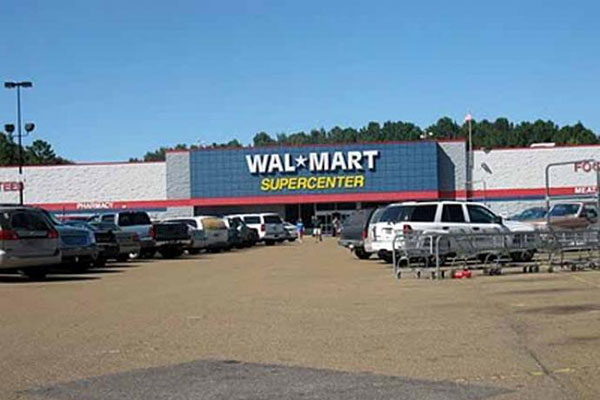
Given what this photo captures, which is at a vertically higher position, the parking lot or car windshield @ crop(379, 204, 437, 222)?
car windshield @ crop(379, 204, 437, 222)

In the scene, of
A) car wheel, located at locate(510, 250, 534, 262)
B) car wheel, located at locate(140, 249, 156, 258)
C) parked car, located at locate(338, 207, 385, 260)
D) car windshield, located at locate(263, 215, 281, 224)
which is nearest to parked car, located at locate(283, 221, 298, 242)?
car windshield, located at locate(263, 215, 281, 224)

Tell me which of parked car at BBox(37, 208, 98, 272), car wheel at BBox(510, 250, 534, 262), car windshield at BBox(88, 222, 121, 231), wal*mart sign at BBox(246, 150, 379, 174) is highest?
wal*mart sign at BBox(246, 150, 379, 174)

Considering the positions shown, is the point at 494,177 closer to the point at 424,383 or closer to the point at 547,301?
the point at 547,301

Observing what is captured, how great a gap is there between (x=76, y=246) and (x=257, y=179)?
2044 inches

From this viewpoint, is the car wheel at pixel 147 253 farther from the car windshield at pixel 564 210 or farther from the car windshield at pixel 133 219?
the car windshield at pixel 564 210

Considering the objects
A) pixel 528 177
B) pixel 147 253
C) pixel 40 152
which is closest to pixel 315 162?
pixel 528 177

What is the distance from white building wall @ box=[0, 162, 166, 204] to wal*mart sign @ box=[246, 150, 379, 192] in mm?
8638

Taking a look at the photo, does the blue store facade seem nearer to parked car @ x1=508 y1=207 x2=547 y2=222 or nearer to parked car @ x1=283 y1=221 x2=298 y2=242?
parked car @ x1=283 y1=221 x2=298 y2=242

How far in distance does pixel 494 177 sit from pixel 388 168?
8.48m

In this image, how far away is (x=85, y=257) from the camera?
25.3 meters

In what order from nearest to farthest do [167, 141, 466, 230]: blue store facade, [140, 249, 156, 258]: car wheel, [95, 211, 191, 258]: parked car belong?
[95, 211, 191, 258]: parked car → [140, 249, 156, 258]: car wheel → [167, 141, 466, 230]: blue store facade

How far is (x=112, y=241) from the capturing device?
2936cm

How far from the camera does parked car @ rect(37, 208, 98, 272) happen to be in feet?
79.9

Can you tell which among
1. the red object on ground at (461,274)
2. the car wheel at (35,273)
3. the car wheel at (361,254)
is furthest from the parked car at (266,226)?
the red object on ground at (461,274)
